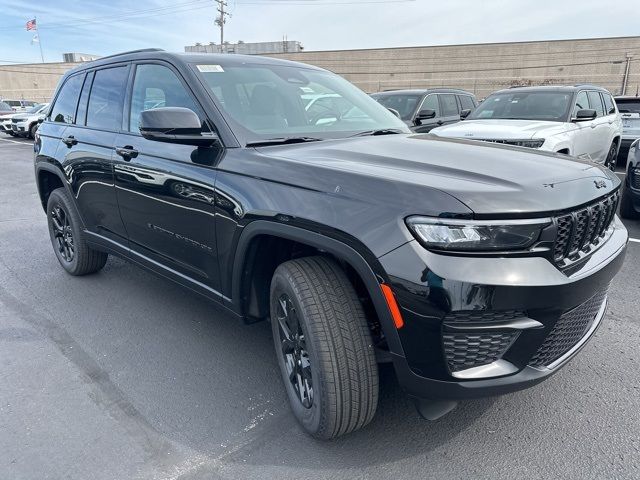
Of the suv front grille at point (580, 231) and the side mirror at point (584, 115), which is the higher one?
the side mirror at point (584, 115)

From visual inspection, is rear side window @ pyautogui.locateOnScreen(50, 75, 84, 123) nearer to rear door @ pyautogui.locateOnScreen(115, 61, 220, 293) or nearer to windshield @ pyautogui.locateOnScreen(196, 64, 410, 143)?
rear door @ pyautogui.locateOnScreen(115, 61, 220, 293)

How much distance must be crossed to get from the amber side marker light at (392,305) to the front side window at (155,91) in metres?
1.60

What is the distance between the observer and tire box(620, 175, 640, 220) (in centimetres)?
573

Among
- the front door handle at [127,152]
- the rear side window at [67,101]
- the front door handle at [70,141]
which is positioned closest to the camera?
the front door handle at [127,152]

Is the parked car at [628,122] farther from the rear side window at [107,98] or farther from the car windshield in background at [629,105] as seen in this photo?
the rear side window at [107,98]

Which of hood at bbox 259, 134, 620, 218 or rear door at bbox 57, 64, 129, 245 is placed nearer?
hood at bbox 259, 134, 620, 218

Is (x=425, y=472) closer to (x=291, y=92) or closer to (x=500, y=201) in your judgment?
(x=500, y=201)

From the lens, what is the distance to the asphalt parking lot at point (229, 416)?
211 cm

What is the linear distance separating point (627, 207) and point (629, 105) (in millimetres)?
A: 7262

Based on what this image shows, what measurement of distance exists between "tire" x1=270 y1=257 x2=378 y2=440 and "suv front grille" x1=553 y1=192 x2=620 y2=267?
2.76 feet

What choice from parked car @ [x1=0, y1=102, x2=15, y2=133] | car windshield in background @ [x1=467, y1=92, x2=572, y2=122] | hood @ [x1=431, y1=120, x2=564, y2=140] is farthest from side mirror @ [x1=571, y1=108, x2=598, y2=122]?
parked car @ [x1=0, y1=102, x2=15, y2=133]

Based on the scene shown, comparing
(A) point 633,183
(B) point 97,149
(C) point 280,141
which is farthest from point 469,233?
(A) point 633,183

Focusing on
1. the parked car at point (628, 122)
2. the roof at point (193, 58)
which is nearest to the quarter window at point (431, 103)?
the parked car at point (628, 122)

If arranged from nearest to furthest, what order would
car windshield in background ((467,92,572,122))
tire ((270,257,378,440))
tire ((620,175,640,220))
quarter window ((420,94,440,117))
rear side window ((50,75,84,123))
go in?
tire ((270,257,378,440)) < rear side window ((50,75,84,123)) < tire ((620,175,640,220)) < car windshield in background ((467,92,572,122)) < quarter window ((420,94,440,117))
